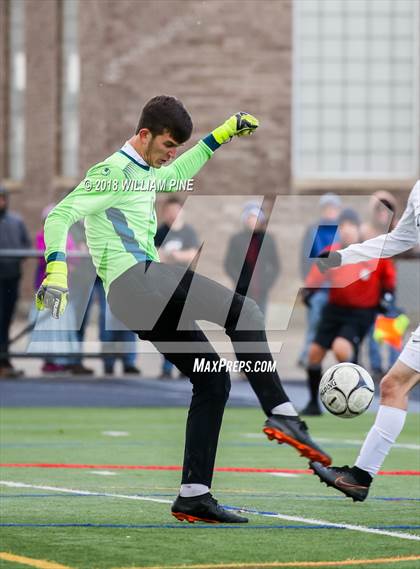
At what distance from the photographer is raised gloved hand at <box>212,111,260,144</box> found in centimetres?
873

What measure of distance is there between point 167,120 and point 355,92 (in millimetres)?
22218

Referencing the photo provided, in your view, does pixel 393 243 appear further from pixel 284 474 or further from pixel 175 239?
pixel 175 239

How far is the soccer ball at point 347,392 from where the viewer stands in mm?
8852

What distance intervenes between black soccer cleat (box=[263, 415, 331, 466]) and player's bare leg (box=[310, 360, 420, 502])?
490 millimetres

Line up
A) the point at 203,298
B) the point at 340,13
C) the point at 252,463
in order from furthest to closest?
the point at 340,13 → the point at 252,463 → the point at 203,298

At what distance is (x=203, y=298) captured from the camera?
8.11 meters

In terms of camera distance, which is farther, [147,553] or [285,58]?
[285,58]

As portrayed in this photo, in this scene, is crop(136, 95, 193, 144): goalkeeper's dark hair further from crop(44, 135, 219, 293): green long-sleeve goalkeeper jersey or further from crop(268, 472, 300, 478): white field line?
crop(268, 472, 300, 478): white field line

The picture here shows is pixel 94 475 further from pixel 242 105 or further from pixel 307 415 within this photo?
pixel 242 105

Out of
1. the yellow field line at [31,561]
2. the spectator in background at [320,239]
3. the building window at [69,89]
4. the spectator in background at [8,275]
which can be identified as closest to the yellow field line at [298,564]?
the yellow field line at [31,561]

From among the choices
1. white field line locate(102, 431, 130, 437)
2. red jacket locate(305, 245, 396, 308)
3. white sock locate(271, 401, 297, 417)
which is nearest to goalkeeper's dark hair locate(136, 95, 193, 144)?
white sock locate(271, 401, 297, 417)

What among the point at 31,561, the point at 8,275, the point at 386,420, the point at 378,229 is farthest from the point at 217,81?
the point at 31,561

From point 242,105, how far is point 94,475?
762 inches

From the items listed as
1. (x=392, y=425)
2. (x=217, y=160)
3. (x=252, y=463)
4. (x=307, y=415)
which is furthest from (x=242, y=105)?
(x=392, y=425)
